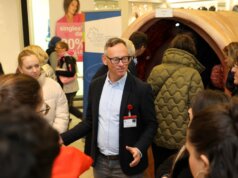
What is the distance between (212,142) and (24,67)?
1812 millimetres

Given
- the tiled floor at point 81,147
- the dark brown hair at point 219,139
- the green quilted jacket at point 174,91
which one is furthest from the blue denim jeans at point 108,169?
the tiled floor at point 81,147

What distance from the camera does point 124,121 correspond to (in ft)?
6.70

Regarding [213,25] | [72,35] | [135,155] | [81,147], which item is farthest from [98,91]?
[72,35]

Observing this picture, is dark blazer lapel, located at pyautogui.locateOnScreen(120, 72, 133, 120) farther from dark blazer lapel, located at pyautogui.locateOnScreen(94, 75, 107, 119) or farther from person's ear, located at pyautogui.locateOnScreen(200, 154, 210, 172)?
person's ear, located at pyautogui.locateOnScreen(200, 154, 210, 172)

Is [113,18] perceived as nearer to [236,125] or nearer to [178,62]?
[178,62]

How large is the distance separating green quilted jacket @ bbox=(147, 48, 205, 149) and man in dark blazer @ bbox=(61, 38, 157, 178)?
0.50 m

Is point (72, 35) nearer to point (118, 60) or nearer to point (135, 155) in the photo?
point (118, 60)

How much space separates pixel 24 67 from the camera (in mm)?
2451

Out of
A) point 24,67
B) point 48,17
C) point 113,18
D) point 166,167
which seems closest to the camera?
point 166,167

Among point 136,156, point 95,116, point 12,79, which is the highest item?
point 12,79

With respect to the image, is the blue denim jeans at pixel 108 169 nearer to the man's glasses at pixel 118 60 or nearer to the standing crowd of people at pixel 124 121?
the standing crowd of people at pixel 124 121

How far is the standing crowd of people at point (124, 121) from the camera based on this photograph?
58 cm

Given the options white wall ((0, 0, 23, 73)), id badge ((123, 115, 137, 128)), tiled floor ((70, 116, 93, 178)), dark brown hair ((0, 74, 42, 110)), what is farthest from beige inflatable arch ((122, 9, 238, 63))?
white wall ((0, 0, 23, 73))

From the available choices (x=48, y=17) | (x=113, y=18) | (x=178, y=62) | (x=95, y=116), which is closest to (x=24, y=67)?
(x=95, y=116)
